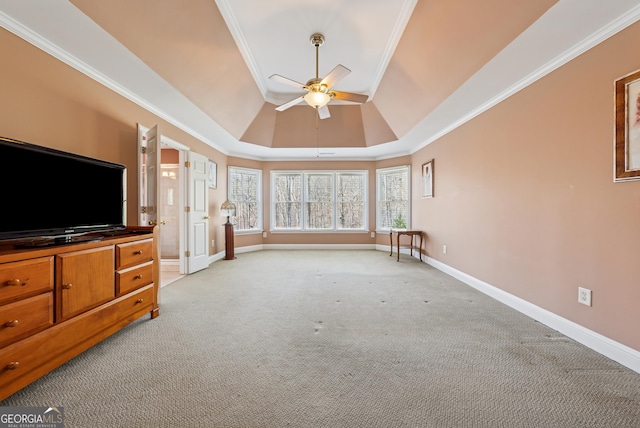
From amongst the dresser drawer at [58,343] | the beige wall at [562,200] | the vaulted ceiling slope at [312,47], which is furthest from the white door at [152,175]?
the beige wall at [562,200]

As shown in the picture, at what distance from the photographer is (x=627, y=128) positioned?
188 centimetres

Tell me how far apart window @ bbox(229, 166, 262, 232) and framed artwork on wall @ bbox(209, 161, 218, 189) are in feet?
2.07

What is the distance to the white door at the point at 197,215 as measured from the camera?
454 cm

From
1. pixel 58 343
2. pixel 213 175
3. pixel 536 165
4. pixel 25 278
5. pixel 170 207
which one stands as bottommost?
pixel 58 343

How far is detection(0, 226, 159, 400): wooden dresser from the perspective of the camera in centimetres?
149

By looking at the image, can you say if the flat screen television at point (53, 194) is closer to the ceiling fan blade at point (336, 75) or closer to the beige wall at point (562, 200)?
the ceiling fan blade at point (336, 75)

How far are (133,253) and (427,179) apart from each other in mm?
4894

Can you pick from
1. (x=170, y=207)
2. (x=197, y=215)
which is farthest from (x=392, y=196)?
(x=170, y=207)

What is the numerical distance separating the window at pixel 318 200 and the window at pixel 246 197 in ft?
1.27

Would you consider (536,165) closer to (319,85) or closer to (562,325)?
(562,325)

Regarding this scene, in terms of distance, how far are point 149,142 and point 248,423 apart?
309 cm

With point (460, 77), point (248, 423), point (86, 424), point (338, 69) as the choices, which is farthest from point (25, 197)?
point (460, 77)

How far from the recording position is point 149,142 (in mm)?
3145

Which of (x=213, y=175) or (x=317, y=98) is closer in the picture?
(x=317, y=98)
